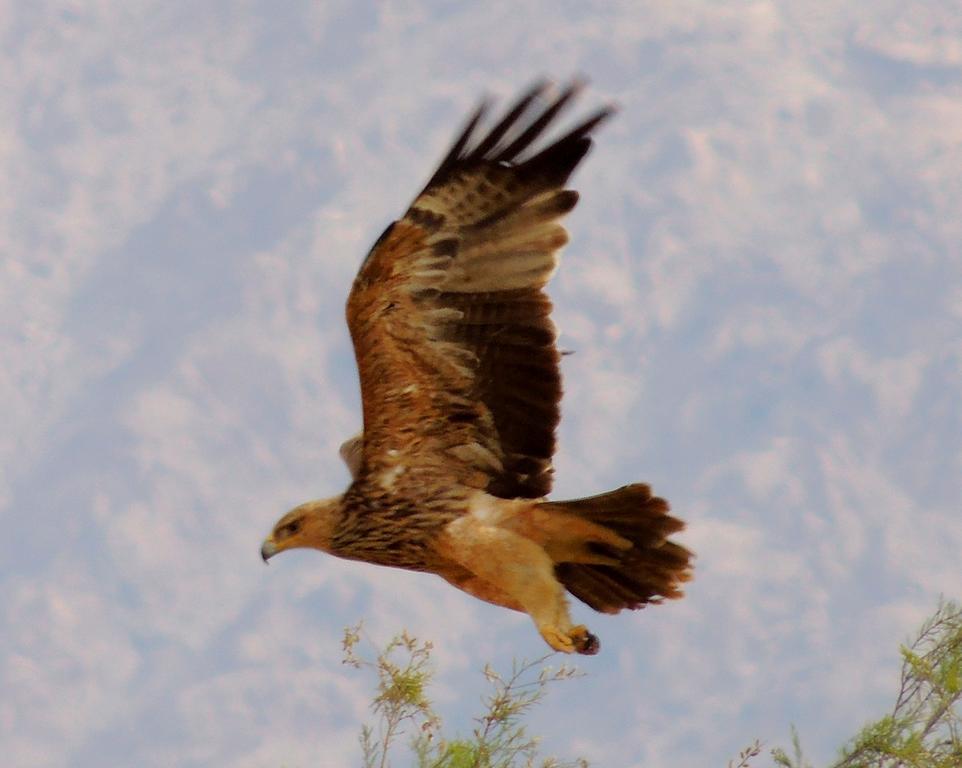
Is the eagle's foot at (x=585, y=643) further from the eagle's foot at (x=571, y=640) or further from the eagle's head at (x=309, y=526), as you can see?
the eagle's head at (x=309, y=526)

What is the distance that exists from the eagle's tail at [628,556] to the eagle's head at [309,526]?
3.04 feet

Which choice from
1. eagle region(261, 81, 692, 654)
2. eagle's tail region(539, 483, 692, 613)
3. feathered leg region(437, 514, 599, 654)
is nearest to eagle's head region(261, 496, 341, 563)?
eagle region(261, 81, 692, 654)

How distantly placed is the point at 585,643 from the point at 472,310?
1.49 m

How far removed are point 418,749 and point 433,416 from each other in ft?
6.03

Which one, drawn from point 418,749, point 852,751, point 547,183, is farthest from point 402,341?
point 852,751

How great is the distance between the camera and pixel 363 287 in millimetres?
6973

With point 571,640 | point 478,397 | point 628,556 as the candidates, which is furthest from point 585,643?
point 478,397

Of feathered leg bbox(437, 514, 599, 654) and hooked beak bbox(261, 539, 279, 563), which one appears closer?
feathered leg bbox(437, 514, 599, 654)

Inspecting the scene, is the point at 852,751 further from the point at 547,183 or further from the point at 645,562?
the point at 547,183

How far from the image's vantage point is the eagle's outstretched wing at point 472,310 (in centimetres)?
703

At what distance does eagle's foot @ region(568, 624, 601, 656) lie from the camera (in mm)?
6750

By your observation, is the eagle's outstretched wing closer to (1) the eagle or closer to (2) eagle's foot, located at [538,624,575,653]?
(1) the eagle

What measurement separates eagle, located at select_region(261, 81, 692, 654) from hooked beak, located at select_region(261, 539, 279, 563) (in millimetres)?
125

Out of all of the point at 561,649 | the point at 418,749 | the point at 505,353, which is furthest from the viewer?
the point at 418,749
